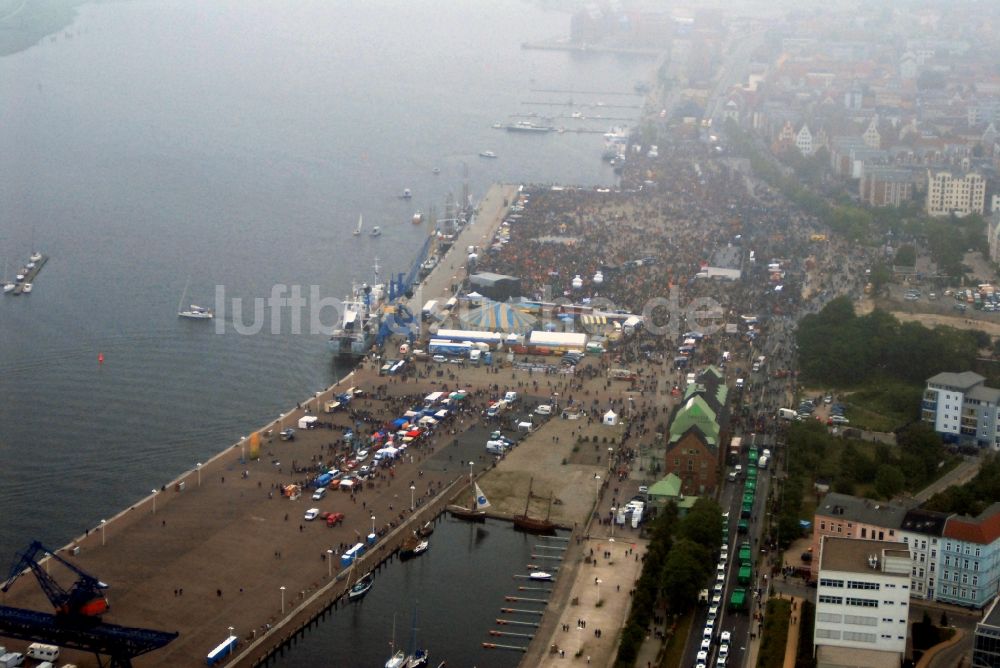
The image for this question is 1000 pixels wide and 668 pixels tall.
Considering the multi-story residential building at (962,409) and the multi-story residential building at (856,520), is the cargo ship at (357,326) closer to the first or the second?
the multi-story residential building at (962,409)

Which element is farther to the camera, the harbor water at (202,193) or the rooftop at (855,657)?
the harbor water at (202,193)

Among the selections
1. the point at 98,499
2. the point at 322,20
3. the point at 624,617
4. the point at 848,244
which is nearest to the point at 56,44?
the point at 322,20

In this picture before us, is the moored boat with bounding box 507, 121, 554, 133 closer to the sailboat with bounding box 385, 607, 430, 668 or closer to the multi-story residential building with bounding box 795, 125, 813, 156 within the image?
the multi-story residential building with bounding box 795, 125, 813, 156

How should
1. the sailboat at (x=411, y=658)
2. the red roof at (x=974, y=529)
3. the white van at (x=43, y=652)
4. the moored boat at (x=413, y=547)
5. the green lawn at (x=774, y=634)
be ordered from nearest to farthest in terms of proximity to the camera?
the white van at (x=43, y=652)
the green lawn at (x=774, y=634)
the sailboat at (x=411, y=658)
the red roof at (x=974, y=529)
the moored boat at (x=413, y=547)

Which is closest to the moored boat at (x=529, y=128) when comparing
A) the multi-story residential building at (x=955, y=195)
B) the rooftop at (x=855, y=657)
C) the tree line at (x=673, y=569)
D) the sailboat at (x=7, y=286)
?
the multi-story residential building at (x=955, y=195)

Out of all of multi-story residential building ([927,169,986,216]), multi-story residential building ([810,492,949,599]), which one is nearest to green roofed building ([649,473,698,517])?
multi-story residential building ([810,492,949,599])

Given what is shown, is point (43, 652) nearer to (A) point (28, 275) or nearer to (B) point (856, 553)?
(B) point (856, 553)

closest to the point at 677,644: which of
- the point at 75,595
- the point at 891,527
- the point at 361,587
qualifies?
the point at 891,527
